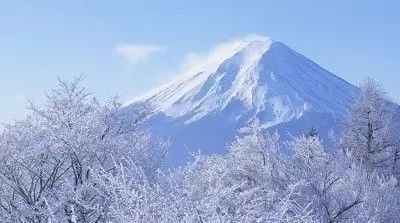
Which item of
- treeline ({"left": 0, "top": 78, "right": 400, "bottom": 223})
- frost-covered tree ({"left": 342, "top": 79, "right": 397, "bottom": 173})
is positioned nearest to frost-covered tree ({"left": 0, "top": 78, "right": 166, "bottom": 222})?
treeline ({"left": 0, "top": 78, "right": 400, "bottom": 223})

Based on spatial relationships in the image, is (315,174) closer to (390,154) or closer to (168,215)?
(168,215)

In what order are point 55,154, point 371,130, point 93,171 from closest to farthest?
point 93,171 < point 55,154 < point 371,130

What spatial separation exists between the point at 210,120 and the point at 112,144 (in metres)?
171

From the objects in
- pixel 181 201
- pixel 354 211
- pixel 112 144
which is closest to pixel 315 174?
pixel 354 211

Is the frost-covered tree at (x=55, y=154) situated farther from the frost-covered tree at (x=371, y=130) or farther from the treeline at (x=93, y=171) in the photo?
the frost-covered tree at (x=371, y=130)

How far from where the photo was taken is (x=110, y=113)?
19906 mm

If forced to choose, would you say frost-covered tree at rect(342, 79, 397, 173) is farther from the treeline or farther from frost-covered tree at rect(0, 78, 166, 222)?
frost-covered tree at rect(0, 78, 166, 222)

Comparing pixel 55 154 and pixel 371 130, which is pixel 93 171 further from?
pixel 371 130

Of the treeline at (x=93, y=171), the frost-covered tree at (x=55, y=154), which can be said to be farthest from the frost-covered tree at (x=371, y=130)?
the frost-covered tree at (x=55, y=154)

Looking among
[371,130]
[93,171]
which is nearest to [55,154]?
[93,171]

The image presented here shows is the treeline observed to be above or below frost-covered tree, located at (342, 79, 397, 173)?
below

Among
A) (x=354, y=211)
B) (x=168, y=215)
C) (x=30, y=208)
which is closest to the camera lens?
(x=168, y=215)

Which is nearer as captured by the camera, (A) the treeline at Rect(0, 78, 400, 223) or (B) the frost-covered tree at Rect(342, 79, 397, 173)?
(A) the treeline at Rect(0, 78, 400, 223)

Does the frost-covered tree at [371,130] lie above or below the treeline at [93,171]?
above
